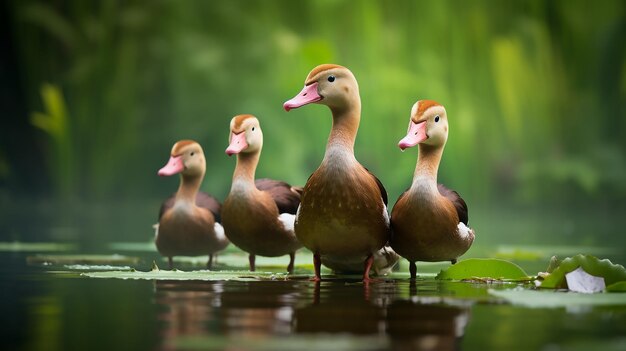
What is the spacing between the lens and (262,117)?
15.3 metres

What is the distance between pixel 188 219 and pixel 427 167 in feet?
5.20

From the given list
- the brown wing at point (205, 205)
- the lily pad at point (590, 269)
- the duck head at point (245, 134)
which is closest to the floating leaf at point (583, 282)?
the lily pad at point (590, 269)

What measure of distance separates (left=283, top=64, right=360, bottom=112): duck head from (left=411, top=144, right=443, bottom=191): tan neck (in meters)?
0.39

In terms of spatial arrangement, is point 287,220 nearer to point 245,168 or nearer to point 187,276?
point 245,168

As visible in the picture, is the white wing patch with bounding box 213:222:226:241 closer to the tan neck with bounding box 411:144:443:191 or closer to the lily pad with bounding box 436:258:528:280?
the tan neck with bounding box 411:144:443:191

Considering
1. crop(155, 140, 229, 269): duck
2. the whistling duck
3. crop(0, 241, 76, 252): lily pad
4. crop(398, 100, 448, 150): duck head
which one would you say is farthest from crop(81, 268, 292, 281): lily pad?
crop(0, 241, 76, 252): lily pad

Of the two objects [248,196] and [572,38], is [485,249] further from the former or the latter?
[572,38]

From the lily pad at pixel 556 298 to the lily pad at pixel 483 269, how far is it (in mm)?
694

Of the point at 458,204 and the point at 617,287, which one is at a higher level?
the point at 458,204

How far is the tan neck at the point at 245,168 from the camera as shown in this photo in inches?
199

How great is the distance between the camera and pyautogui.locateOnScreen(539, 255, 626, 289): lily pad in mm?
Result: 3759

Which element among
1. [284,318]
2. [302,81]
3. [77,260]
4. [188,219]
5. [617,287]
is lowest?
[284,318]

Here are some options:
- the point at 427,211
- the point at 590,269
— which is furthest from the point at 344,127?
→ the point at 590,269

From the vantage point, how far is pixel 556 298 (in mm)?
3381
